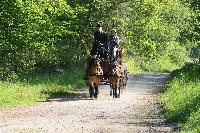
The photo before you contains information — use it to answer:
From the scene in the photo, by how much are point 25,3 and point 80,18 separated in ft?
34.9

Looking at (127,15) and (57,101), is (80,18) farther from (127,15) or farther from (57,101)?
(57,101)

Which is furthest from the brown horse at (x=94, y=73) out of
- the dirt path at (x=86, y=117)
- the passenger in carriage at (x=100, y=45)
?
the dirt path at (x=86, y=117)

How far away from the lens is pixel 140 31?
129 ft

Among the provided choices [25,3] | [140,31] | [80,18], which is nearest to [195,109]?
[25,3]

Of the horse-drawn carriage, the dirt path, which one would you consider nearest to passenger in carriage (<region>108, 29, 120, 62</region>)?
the horse-drawn carriage

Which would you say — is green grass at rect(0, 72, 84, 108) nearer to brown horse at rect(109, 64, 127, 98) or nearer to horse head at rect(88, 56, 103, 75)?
horse head at rect(88, 56, 103, 75)

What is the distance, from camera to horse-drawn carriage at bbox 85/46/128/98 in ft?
79.9

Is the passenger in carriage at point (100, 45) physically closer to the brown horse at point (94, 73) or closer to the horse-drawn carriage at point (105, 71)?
the horse-drawn carriage at point (105, 71)

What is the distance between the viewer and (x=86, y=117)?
56.6 ft

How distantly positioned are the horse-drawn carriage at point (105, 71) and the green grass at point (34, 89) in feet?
6.33

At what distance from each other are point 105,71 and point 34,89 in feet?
11.9

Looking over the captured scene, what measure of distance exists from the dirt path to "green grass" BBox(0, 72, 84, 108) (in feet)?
3.57

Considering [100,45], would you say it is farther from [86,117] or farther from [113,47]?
[86,117]

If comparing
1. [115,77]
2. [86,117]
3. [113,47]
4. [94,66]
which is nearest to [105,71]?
[115,77]
